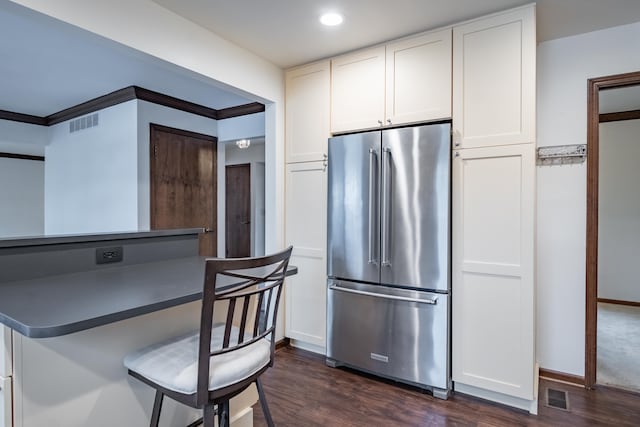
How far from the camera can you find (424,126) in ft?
7.75

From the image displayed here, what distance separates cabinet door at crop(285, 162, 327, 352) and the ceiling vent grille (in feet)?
9.10

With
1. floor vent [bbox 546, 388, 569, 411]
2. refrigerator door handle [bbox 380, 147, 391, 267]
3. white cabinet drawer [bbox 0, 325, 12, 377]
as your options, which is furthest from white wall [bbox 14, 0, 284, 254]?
floor vent [bbox 546, 388, 569, 411]

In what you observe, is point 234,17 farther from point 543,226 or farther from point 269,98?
point 543,226

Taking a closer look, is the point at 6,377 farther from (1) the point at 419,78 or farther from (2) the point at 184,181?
(2) the point at 184,181

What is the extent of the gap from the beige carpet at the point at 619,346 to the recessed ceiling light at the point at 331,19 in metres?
3.14

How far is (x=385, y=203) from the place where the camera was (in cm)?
248

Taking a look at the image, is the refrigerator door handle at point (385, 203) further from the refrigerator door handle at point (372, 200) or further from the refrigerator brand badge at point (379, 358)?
the refrigerator brand badge at point (379, 358)

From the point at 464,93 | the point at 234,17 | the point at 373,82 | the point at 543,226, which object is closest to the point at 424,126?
the point at 464,93

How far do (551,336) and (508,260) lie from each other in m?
0.93

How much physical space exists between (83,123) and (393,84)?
3.96 m

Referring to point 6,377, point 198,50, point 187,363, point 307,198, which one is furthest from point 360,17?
point 6,377

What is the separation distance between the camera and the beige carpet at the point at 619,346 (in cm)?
257

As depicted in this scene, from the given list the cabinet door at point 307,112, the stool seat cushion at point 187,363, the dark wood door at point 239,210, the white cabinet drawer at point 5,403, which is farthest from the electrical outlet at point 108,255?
the dark wood door at point 239,210

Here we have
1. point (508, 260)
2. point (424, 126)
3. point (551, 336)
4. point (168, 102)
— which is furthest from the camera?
point (168, 102)
